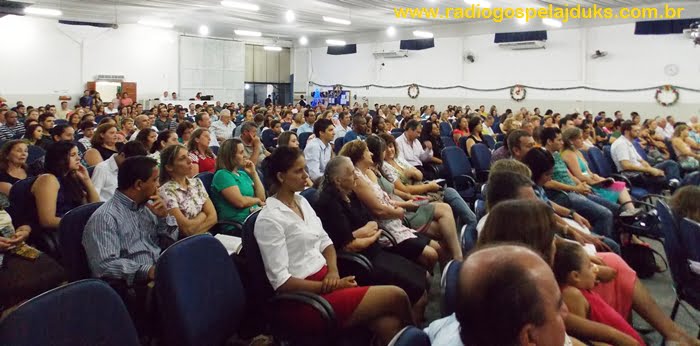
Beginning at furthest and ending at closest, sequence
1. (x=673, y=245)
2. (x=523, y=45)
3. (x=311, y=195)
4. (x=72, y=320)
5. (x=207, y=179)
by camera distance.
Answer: (x=523, y=45) → (x=207, y=179) → (x=311, y=195) → (x=673, y=245) → (x=72, y=320)

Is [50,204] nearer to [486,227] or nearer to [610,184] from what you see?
[486,227]

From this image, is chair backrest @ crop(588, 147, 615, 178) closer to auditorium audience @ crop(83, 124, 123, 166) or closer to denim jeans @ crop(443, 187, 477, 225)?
denim jeans @ crop(443, 187, 477, 225)

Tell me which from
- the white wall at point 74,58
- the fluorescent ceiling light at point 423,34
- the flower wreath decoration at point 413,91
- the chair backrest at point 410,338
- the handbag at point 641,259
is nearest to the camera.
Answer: the chair backrest at point 410,338

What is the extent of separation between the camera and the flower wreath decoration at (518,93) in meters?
16.8

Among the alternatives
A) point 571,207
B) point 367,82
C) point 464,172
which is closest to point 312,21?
point 367,82

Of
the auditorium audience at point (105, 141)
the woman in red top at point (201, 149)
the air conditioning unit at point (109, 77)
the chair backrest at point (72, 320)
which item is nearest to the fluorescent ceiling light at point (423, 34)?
the air conditioning unit at point (109, 77)

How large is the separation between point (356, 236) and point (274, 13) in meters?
13.8

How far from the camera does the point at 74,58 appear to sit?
1714cm

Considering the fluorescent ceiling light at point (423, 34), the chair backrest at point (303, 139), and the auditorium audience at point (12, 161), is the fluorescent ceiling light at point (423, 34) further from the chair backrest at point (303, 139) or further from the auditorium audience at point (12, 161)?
the auditorium audience at point (12, 161)

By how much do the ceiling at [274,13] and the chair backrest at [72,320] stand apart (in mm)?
11601

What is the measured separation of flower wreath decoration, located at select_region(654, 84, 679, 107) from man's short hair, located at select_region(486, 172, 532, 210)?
44.2 ft

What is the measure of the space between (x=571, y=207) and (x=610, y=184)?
1067 mm

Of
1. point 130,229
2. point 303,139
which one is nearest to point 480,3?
point 303,139

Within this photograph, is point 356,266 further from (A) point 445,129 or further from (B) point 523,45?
(B) point 523,45
